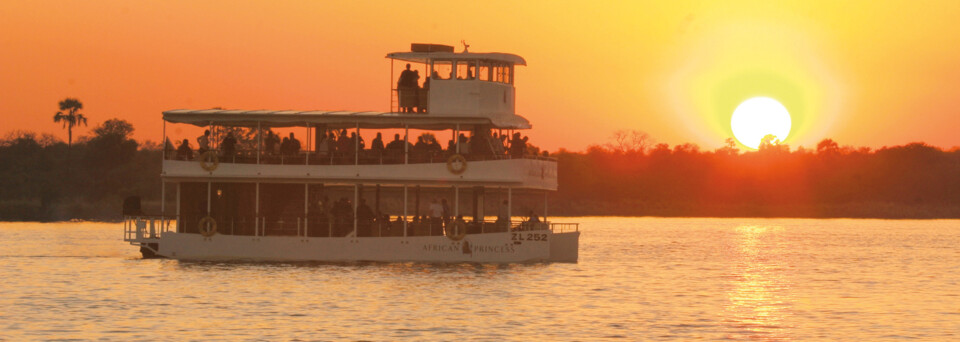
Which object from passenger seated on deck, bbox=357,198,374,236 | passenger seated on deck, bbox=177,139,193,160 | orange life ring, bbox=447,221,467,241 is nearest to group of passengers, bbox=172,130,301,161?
passenger seated on deck, bbox=177,139,193,160

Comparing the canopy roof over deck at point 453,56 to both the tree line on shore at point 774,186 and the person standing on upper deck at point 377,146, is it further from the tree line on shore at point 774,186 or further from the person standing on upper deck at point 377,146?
the tree line on shore at point 774,186

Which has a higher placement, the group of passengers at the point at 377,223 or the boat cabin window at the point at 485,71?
the boat cabin window at the point at 485,71

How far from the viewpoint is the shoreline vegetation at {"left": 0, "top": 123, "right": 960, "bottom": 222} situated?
128m

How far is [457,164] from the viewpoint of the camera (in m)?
45.2

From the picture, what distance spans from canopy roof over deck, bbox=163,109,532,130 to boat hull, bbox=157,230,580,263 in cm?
381

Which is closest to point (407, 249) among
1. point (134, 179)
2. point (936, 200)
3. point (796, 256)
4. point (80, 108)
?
point (796, 256)

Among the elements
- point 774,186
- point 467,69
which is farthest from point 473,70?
point 774,186

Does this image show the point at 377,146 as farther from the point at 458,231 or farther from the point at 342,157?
the point at 458,231

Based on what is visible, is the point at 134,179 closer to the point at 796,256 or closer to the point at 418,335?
the point at 796,256

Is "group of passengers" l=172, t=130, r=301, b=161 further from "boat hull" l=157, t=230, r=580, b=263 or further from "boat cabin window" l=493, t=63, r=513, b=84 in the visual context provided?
"boat cabin window" l=493, t=63, r=513, b=84

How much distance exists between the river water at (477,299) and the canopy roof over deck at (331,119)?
16.1ft

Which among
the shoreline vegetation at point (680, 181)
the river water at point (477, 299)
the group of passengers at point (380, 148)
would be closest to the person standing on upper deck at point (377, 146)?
the group of passengers at point (380, 148)

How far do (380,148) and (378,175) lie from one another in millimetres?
1100

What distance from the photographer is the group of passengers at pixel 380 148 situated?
4594 cm
